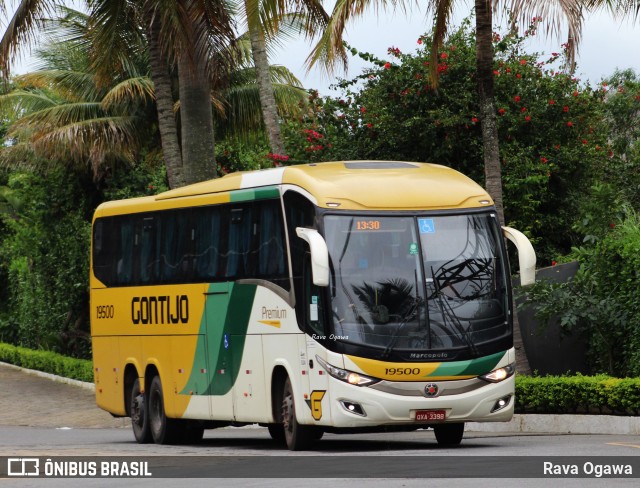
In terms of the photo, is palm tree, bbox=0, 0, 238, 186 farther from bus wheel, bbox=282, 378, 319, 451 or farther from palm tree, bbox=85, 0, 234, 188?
bus wheel, bbox=282, 378, 319, 451

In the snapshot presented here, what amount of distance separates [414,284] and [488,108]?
682cm

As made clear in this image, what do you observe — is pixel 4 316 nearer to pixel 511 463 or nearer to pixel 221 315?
pixel 221 315

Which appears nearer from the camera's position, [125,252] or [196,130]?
[125,252]

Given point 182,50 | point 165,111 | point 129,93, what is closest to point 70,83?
point 129,93

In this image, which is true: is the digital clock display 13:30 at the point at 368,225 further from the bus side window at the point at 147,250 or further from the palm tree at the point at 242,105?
the palm tree at the point at 242,105

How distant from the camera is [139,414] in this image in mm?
21109

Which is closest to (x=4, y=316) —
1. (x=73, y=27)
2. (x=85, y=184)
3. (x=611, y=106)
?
(x=85, y=184)

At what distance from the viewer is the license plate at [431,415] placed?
50.2 feet

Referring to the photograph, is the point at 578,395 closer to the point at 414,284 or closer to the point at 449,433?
the point at 449,433

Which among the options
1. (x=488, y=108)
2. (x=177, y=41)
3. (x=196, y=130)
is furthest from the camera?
(x=196, y=130)

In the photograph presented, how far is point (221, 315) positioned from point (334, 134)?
11.7 metres

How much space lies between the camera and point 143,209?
826 inches

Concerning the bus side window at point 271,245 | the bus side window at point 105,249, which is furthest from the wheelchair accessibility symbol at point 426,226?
the bus side window at point 105,249

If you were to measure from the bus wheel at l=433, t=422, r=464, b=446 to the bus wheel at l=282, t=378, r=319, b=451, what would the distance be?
1565 mm
